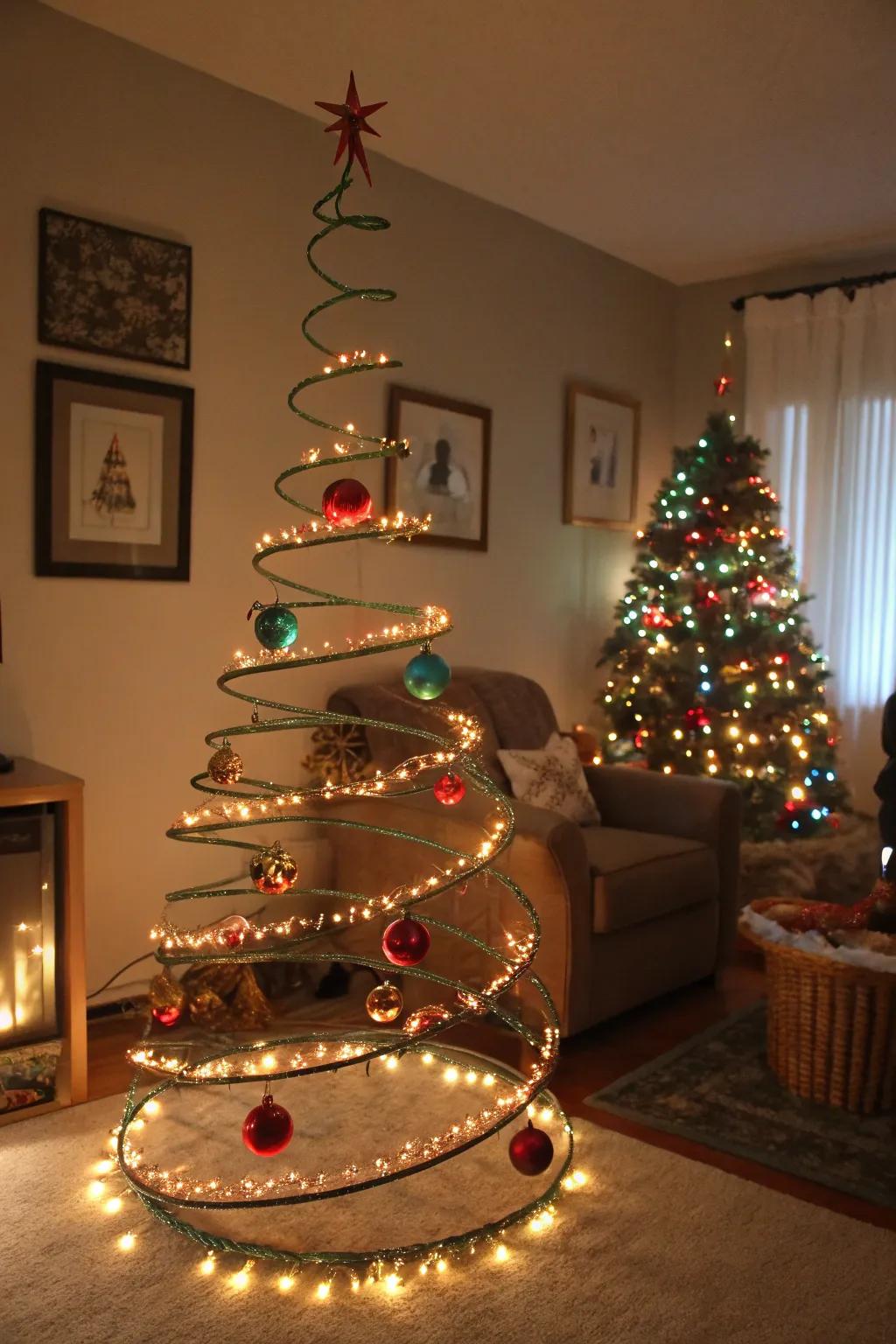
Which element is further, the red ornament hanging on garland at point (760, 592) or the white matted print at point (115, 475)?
the red ornament hanging on garland at point (760, 592)

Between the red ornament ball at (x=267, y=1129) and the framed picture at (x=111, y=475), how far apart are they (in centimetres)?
170

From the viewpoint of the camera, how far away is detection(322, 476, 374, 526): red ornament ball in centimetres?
223

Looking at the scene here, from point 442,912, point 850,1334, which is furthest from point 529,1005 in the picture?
point 850,1334

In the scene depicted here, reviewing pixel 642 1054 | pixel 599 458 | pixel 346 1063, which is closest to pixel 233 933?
pixel 346 1063

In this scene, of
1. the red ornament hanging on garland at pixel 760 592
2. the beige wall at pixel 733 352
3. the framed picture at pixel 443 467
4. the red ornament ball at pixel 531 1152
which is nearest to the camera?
the red ornament ball at pixel 531 1152

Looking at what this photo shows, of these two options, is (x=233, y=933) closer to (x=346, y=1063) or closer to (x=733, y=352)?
(x=346, y=1063)

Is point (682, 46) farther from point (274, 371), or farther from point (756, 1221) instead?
point (756, 1221)

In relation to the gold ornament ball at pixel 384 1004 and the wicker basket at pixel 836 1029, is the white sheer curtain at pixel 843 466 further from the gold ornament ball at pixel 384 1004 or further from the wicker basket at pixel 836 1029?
the gold ornament ball at pixel 384 1004

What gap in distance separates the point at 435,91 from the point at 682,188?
3.93 ft

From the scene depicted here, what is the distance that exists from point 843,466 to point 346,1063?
157 inches

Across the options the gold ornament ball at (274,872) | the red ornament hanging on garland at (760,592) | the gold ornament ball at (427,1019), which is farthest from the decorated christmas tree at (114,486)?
the red ornament hanging on garland at (760,592)

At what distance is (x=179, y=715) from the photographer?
3.48 m

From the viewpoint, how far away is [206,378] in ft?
11.4

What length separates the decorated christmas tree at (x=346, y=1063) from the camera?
2098 mm
